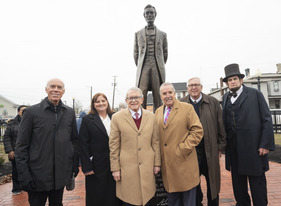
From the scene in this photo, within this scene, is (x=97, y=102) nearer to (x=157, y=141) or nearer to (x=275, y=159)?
(x=157, y=141)

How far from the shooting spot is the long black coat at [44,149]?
2252 millimetres

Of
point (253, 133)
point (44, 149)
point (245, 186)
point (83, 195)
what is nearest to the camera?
point (44, 149)

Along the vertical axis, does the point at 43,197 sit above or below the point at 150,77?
below

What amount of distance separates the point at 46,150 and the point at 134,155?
1.10 meters

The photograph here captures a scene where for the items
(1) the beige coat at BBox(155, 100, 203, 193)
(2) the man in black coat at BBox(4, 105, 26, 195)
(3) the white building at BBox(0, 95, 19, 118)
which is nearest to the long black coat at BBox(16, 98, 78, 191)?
(1) the beige coat at BBox(155, 100, 203, 193)

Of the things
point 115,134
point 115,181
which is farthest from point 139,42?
point 115,181

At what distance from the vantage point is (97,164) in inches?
101

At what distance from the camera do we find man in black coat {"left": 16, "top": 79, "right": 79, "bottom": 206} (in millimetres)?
2250

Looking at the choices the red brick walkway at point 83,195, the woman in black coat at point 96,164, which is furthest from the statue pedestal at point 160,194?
the red brick walkway at point 83,195

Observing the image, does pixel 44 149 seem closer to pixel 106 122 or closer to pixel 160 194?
pixel 106 122

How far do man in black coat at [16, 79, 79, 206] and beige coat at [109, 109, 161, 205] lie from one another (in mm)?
623

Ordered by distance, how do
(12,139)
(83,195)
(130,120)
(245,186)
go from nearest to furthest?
(130,120) → (245,186) → (83,195) → (12,139)

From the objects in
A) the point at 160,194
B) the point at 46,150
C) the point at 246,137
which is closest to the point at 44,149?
the point at 46,150

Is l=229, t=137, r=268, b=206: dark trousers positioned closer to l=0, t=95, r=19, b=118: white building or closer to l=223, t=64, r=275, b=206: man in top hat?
l=223, t=64, r=275, b=206: man in top hat
